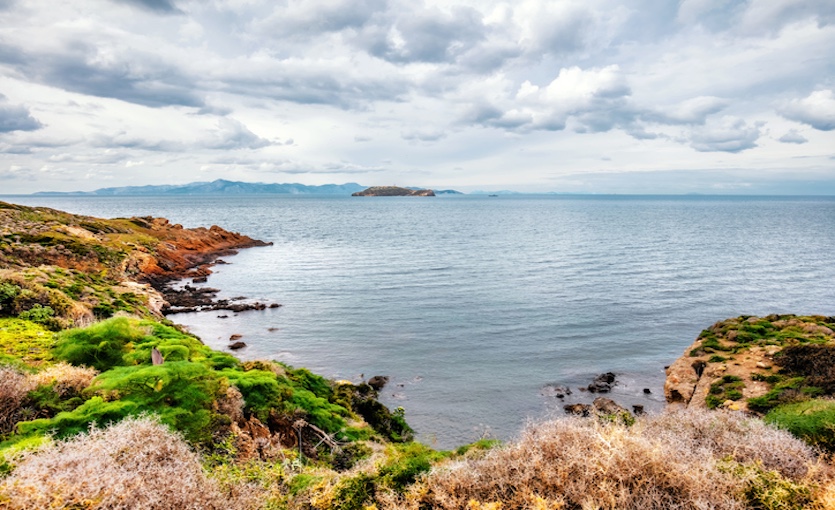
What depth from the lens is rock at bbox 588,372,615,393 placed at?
20.8 m

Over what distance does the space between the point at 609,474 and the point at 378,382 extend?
15.4 meters

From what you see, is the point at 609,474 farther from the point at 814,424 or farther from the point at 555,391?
the point at 555,391

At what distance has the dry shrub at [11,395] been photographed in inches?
318

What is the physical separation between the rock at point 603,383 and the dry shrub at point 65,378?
1880 centimetres

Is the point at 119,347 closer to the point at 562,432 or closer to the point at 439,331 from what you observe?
the point at 562,432

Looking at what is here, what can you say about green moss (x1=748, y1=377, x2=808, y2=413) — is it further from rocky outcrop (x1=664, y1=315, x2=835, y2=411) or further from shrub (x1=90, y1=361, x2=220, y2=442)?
shrub (x1=90, y1=361, x2=220, y2=442)

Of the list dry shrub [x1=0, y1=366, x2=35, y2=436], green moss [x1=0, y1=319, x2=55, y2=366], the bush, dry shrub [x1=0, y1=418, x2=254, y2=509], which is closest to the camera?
→ dry shrub [x1=0, y1=418, x2=254, y2=509]

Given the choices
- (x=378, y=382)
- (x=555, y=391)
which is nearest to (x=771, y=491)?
(x=555, y=391)

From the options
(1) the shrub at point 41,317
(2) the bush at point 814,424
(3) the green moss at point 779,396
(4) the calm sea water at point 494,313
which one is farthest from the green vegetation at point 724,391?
(1) the shrub at point 41,317

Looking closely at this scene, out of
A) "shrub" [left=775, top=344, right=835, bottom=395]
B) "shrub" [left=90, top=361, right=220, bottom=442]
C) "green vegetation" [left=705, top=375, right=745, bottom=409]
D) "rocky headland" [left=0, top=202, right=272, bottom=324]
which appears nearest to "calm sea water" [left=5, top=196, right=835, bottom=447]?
"green vegetation" [left=705, top=375, right=745, bottom=409]

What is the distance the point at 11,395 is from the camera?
8.47 metres

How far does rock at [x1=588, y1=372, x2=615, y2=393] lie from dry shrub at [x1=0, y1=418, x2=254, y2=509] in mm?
18129

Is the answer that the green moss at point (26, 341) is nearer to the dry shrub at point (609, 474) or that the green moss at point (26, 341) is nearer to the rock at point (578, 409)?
the dry shrub at point (609, 474)

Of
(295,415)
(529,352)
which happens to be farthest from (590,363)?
(295,415)
